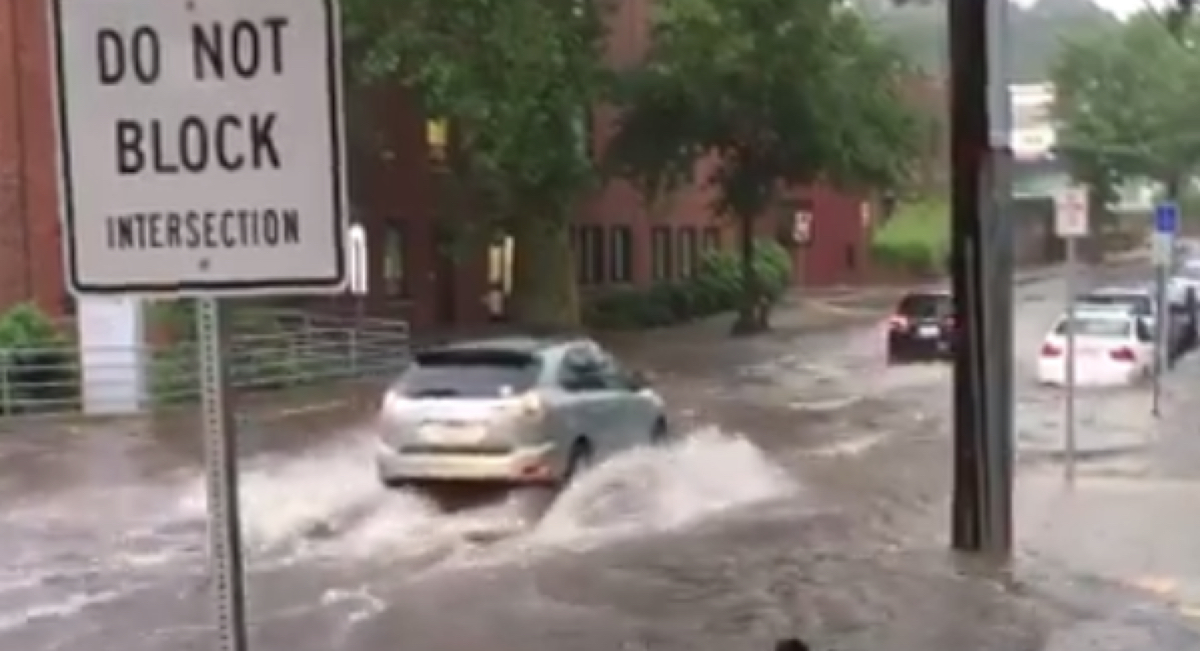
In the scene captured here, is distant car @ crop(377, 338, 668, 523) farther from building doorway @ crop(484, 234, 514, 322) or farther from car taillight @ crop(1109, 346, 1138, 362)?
building doorway @ crop(484, 234, 514, 322)

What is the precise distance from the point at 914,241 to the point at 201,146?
86.3 metres

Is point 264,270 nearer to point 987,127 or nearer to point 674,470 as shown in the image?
point 987,127

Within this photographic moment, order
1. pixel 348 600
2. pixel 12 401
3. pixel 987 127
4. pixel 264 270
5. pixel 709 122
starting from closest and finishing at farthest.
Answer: pixel 264 270 < pixel 348 600 < pixel 987 127 < pixel 12 401 < pixel 709 122

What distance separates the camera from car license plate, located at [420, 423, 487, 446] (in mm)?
20656

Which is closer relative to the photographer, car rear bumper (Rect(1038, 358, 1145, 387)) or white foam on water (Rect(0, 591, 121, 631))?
white foam on water (Rect(0, 591, 121, 631))

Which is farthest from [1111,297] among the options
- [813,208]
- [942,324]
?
[813,208]

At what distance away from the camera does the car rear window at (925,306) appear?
46.7 metres

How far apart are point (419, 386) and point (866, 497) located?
469cm

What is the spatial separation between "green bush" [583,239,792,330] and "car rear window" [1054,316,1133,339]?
1755 cm

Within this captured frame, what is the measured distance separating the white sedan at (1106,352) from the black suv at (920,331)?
6.23 m

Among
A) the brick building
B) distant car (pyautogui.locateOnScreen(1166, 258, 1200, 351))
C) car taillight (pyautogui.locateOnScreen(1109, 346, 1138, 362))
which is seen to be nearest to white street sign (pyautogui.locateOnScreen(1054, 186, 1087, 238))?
the brick building

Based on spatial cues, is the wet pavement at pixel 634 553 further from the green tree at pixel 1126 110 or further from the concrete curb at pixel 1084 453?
the green tree at pixel 1126 110

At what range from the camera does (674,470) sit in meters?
23.5

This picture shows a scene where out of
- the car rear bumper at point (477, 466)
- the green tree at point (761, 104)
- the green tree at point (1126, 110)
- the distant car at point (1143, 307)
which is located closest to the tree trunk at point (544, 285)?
the green tree at point (761, 104)
